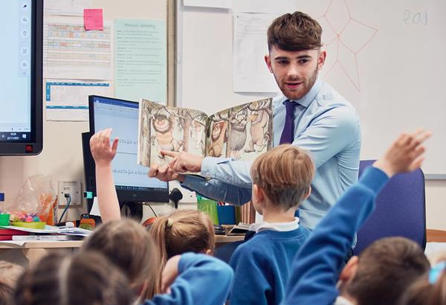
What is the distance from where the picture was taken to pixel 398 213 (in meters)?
2.93

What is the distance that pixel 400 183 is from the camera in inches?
116

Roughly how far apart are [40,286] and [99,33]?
2453mm

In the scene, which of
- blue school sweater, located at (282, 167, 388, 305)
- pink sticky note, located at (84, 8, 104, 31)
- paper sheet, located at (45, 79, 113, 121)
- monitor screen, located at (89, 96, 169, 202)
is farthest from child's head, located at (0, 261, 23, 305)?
pink sticky note, located at (84, 8, 104, 31)

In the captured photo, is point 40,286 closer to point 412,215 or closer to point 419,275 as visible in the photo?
point 419,275

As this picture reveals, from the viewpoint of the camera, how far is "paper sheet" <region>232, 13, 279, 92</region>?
11.6 ft

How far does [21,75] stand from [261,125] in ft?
3.82

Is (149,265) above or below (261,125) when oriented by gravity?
below

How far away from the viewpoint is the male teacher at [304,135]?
8.09 feet

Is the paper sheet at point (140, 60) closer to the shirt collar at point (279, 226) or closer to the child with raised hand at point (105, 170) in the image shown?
the child with raised hand at point (105, 170)

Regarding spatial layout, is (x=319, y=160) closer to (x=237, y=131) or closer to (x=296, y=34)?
(x=237, y=131)

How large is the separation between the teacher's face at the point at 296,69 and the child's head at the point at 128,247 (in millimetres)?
1325

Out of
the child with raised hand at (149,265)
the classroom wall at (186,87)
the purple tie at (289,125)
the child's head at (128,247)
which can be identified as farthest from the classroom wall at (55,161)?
the child's head at (128,247)

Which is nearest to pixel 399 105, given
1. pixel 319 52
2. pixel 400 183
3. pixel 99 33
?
pixel 400 183

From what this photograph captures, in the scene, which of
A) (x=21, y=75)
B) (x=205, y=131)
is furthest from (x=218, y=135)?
(x=21, y=75)
